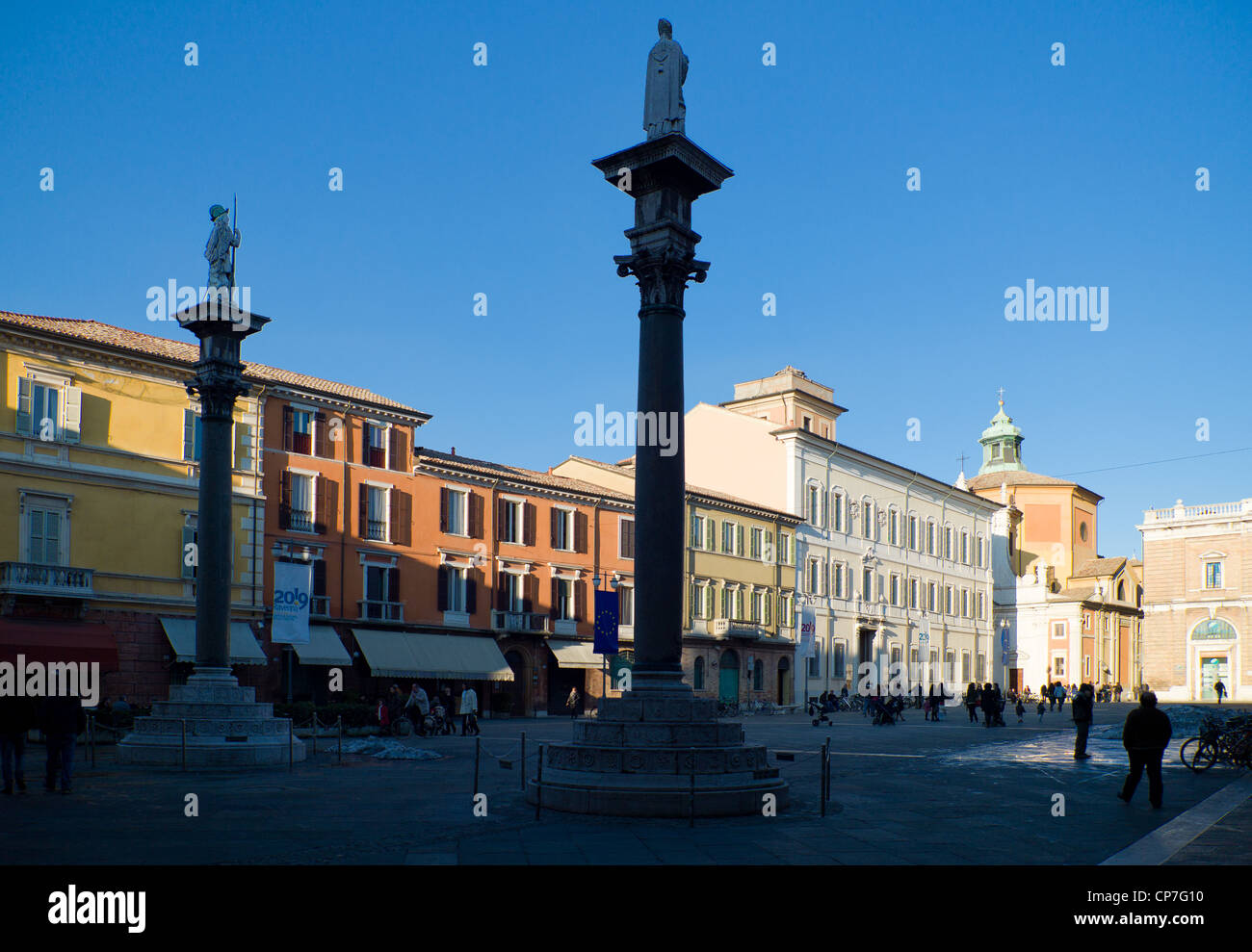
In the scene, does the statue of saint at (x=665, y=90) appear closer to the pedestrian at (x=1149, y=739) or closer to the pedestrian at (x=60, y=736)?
the pedestrian at (x=1149, y=739)

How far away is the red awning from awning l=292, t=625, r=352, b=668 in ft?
21.3

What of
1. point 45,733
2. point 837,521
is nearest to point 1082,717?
point 45,733

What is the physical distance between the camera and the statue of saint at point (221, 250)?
22625 mm

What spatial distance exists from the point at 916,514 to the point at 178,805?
6359 cm

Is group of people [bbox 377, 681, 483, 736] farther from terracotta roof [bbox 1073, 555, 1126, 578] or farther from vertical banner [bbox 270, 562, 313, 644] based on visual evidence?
terracotta roof [bbox 1073, 555, 1126, 578]

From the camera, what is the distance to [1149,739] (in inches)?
600

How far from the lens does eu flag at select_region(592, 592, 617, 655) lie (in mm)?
33562

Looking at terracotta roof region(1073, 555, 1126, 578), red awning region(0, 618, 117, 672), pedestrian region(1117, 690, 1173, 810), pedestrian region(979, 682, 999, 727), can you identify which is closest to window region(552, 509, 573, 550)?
pedestrian region(979, 682, 999, 727)

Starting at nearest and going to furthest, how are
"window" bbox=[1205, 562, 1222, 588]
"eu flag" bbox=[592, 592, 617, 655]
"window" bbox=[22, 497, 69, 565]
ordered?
"eu flag" bbox=[592, 592, 617, 655] < "window" bbox=[22, 497, 69, 565] < "window" bbox=[1205, 562, 1222, 588]

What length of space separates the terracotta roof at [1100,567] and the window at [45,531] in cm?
7609

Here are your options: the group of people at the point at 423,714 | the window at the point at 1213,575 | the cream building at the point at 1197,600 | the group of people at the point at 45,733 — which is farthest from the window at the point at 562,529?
the window at the point at 1213,575

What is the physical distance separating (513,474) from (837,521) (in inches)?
885

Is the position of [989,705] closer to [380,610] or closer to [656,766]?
[380,610]
